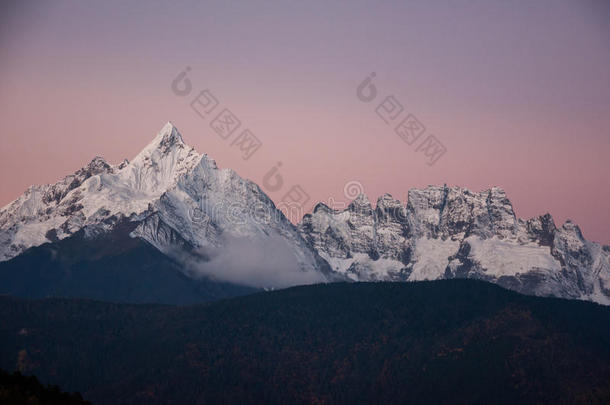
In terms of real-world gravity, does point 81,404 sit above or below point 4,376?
below

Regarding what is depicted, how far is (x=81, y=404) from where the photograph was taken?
175 metres

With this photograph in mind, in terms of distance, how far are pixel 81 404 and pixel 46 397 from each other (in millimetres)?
6703

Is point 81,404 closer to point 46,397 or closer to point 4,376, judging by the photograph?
point 46,397

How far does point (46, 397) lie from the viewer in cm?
17312

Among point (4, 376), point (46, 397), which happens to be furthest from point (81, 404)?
point (4, 376)

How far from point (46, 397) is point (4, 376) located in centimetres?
1332

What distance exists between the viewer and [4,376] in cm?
18088

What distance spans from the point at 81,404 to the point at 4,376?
18.2 m
